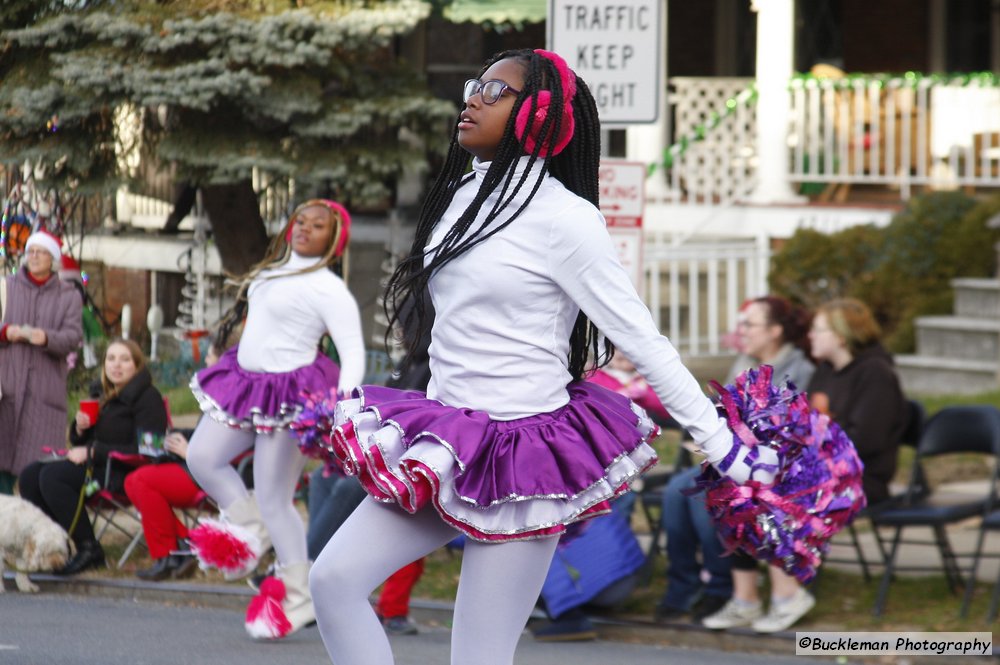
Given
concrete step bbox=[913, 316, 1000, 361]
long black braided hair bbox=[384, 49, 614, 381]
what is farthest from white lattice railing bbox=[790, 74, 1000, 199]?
long black braided hair bbox=[384, 49, 614, 381]

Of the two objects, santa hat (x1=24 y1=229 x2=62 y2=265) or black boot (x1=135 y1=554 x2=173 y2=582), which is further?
santa hat (x1=24 y1=229 x2=62 y2=265)

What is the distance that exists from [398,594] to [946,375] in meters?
→ 6.51

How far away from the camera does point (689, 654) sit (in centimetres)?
670

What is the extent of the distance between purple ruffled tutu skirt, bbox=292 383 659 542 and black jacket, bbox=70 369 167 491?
458cm

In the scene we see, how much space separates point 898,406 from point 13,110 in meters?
7.45

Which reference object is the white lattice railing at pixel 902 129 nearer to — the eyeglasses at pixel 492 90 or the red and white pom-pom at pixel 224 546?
the red and white pom-pom at pixel 224 546

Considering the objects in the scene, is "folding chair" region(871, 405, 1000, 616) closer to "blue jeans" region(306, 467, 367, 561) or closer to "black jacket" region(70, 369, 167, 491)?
"blue jeans" region(306, 467, 367, 561)

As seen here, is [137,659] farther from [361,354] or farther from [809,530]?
[809,530]

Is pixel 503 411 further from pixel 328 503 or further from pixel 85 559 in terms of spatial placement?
pixel 85 559

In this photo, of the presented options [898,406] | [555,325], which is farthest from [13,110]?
[555,325]

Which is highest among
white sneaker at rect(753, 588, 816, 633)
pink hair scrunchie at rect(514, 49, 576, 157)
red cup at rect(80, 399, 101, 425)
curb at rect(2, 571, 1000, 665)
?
pink hair scrunchie at rect(514, 49, 576, 157)

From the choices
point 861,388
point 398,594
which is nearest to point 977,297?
point 861,388

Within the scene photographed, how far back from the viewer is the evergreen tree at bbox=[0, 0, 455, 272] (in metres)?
11.4

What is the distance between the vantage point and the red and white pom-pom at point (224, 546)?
6.80 meters
